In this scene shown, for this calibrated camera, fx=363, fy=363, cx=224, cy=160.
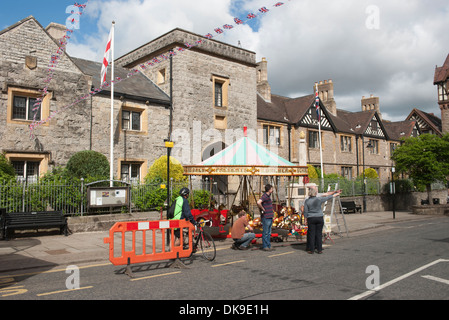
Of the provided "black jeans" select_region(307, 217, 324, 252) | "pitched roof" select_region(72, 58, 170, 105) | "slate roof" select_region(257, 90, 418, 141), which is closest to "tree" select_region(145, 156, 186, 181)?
"pitched roof" select_region(72, 58, 170, 105)

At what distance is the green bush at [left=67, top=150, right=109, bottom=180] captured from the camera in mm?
16266

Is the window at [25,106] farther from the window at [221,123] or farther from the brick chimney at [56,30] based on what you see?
the window at [221,123]

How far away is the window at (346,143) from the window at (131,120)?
23145 mm

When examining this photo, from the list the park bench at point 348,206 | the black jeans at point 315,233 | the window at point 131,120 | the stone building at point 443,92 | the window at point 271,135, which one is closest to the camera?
the black jeans at point 315,233

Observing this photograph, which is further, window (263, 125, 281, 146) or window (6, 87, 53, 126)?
window (263, 125, 281, 146)

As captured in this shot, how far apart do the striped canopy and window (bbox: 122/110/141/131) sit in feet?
27.8

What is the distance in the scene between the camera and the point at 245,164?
39.3 ft

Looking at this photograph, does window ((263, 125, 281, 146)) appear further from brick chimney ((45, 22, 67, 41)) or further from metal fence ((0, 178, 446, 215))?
brick chimney ((45, 22, 67, 41))

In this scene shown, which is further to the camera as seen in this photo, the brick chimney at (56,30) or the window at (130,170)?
the window at (130,170)

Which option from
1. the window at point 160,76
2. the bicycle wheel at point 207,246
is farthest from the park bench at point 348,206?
the bicycle wheel at point 207,246

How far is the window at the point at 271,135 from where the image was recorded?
1153 inches

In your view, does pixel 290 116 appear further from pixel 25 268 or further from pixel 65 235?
pixel 25 268
